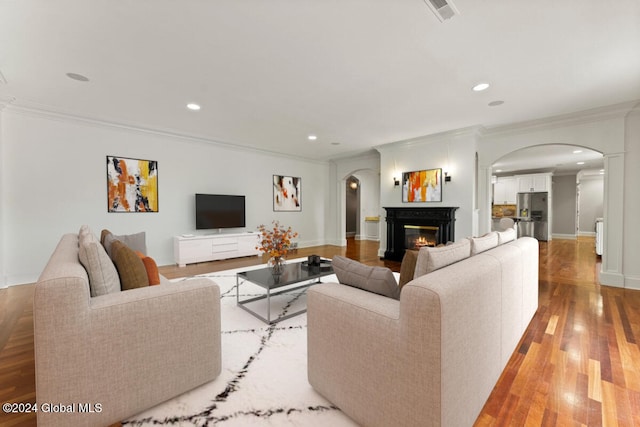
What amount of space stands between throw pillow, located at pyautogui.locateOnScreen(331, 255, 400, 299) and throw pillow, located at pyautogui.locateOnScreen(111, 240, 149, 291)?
1.29 metres

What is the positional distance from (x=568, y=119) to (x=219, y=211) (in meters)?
6.68

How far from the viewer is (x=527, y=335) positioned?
2484 mm

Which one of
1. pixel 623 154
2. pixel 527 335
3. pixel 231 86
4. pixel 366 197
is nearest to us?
pixel 527 335

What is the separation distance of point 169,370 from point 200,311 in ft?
1.15

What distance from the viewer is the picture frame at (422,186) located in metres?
5.50

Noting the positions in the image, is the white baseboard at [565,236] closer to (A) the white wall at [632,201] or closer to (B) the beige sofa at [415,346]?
(A) the white wall at [632,201]

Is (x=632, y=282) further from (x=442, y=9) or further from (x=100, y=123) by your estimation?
(x=100, y=123)

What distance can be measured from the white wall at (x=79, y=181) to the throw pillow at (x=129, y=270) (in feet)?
12.2

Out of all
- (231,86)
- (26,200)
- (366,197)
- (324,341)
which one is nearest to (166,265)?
(26,200)

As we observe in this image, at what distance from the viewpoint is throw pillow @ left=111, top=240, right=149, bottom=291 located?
1.73 metres

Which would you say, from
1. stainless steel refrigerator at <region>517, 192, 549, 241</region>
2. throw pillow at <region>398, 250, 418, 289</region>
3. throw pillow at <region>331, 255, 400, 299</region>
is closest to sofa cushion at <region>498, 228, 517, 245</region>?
throw pillow at <region>398, 250, 418, 289</region>

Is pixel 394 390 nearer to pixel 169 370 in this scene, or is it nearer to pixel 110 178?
pixel 169 370

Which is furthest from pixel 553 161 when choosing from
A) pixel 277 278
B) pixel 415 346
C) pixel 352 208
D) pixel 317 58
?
pixel 415 346

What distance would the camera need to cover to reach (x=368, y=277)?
1568 millimetres
